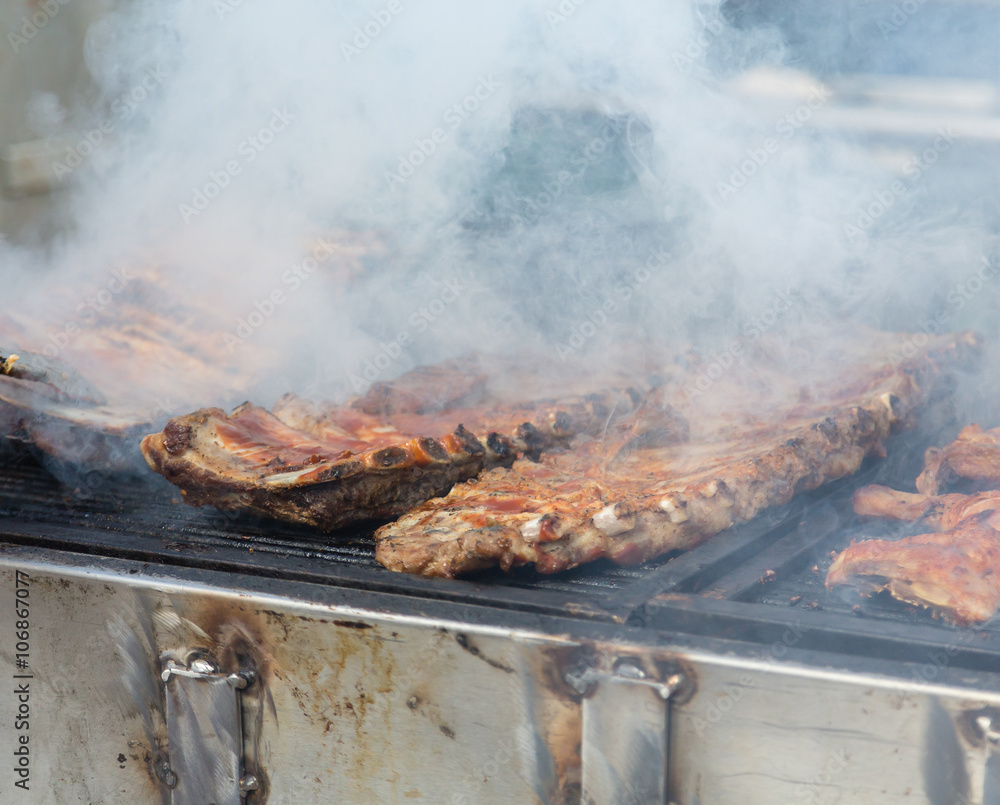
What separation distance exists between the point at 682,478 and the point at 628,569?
0.36 meters

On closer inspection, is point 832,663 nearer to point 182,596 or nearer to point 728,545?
point 728,545

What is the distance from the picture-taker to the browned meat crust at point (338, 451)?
2.24m

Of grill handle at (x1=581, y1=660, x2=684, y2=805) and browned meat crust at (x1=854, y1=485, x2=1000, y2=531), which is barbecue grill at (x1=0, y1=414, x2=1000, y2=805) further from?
browned meat crust at (x1=854, y1=485, x2=1000, y2=531)

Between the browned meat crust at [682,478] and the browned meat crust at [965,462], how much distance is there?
20cm

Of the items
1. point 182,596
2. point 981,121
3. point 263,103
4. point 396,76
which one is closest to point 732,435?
point 182,596

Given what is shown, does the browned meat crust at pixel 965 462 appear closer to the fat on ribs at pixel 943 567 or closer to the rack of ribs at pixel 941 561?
the rack of ribs at pixel 941 561

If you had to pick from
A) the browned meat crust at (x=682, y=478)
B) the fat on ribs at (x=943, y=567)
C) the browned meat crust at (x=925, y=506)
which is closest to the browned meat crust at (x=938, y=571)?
the fat on ribs at (x=943, y=567)

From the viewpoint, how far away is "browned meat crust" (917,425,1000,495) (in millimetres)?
2480

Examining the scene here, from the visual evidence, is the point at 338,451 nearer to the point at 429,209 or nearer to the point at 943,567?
the point at 943,567

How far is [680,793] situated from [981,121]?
16.1 ft

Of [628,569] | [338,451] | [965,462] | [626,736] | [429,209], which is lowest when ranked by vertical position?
[626,736]

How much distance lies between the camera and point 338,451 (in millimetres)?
2428

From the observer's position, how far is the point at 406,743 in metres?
1.77

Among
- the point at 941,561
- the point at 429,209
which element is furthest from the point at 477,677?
the point at 429,209
